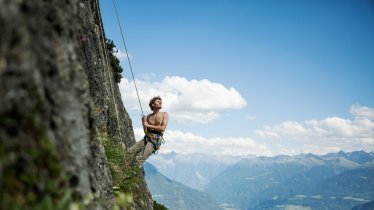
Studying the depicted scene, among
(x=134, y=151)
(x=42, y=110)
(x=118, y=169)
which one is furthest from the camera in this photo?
(x=134, y=151)

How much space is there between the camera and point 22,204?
8.47ft

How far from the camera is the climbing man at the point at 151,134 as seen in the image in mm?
12120

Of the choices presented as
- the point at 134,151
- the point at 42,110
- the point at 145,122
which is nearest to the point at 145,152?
the point at 134,151

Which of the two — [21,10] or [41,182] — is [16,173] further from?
[21,10]

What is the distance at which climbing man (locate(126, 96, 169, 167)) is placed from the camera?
39.8ft

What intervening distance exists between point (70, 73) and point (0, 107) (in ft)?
3.38

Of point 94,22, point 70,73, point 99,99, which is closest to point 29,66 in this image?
point 70,73

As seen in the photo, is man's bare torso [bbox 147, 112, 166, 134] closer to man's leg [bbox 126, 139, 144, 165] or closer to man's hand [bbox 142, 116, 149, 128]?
man's hand [bbox 142, 116, 149, 128]

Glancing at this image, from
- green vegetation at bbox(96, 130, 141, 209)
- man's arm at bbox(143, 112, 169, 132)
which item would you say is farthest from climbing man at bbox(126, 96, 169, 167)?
green vegetation at bbox(96, 130, 141, 209)

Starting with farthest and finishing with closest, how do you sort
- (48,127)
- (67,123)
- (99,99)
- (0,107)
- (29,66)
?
(99,99) → (67,123) → (48,127) → (29,66) → (0,107)

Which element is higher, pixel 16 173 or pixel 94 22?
pixel 94 22

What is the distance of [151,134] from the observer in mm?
12609

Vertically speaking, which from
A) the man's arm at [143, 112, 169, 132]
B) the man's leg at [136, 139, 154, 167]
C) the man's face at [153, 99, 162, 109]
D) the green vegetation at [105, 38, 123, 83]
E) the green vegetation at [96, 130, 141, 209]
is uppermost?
the green vegetation at [105, 38, 123, 83]

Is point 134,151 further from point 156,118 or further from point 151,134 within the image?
point 156,118
